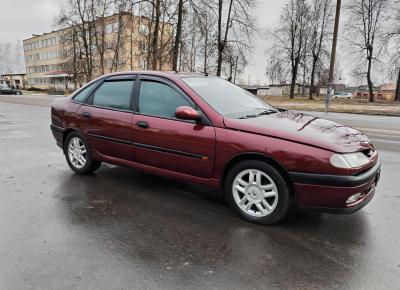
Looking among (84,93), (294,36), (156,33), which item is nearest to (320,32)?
(294,36)

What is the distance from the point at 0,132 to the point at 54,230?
7.99 metres

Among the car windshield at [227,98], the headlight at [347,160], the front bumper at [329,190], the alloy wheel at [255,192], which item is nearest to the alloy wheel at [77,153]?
the car windshield at [227,98]

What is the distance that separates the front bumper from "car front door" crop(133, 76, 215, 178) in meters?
1.04

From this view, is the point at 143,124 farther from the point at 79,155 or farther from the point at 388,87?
the point at 388,87

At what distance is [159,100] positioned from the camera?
179 inches

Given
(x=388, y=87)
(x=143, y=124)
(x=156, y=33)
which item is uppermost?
(x=156, y=33)

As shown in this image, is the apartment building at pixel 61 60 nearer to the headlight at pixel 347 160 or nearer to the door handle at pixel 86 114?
the door handle at pixel 86 114

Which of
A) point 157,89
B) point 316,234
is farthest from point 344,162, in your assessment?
point 157,89

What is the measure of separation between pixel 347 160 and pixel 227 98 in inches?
69.0

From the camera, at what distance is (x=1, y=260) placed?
3.01 metres

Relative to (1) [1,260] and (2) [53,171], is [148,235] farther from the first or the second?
(2) [53,171]

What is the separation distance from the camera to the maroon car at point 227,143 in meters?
3.42

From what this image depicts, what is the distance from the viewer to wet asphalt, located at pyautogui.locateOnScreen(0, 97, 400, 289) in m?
2.76

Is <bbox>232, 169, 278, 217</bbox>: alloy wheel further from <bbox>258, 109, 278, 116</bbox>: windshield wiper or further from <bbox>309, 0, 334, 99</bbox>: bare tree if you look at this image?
<bbox>309, 0, 334, 99</bbox>: bare tree
